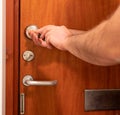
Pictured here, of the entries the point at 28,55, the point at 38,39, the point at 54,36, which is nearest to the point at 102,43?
the point at 54,36

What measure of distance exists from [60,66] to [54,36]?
277 millimetres

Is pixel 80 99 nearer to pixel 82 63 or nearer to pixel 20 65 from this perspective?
pixel 82 63

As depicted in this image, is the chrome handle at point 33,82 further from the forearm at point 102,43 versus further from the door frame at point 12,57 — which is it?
the forearm at point 102,43

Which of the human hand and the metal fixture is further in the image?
the metal fixture

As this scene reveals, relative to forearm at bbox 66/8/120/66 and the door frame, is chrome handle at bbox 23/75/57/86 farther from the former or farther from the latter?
forearm at bbox 66/8/120/66

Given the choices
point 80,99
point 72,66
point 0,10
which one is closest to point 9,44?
point 0,10

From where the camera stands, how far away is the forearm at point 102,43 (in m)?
0.67

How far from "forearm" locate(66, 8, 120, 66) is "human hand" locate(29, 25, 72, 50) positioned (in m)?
0.08

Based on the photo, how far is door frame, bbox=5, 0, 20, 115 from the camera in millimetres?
1126

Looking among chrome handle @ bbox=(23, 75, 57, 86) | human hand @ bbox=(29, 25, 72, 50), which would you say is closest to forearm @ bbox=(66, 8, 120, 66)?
human hand @ bbox=(29, 25, 72, 50)

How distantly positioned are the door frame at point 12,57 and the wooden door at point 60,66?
25mm

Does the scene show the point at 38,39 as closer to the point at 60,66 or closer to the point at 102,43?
the point at 60,66

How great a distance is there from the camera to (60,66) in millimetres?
1220

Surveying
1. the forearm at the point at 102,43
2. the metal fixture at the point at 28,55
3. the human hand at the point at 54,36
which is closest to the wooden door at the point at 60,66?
the metal fixture at the point at 28,55
